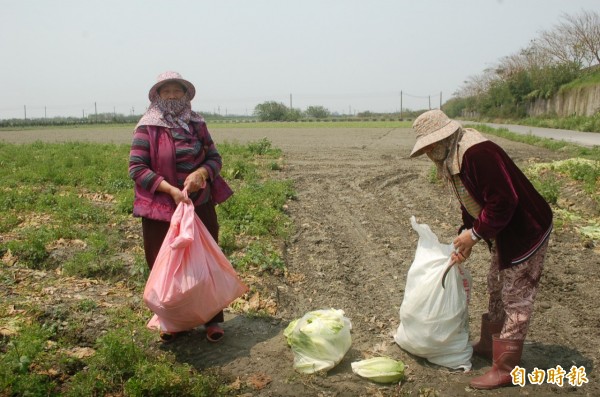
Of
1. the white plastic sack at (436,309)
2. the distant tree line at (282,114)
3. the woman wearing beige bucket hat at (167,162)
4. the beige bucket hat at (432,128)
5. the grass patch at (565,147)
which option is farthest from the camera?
the distant tree line at (282,114)

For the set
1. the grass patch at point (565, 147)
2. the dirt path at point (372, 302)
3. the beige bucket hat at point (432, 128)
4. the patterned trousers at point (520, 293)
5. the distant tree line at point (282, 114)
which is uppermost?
the distant tree line at point (282, 114)

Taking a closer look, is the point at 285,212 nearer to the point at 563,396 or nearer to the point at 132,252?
the point at 132,252

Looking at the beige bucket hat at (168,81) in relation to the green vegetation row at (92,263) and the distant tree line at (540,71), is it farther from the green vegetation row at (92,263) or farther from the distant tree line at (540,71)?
the distant tree line at (540,71)

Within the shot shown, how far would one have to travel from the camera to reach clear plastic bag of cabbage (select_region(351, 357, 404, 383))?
329 centimetres

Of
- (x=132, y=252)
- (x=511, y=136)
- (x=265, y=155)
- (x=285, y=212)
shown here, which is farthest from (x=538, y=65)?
(x=132, y=252)

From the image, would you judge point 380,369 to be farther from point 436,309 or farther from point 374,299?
point 374,299

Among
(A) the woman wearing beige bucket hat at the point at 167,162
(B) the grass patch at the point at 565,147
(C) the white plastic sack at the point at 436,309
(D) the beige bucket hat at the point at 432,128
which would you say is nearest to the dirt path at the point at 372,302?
(C) the white plastic sack at the point at 436,309

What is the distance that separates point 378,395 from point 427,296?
0.69 meters

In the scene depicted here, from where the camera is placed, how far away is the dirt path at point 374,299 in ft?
11.1

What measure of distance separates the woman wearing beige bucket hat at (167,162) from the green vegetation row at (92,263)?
25.5 inches

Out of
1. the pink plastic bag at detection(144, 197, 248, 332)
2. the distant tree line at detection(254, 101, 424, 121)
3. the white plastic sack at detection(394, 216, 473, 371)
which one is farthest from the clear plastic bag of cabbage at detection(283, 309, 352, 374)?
the distant tree line at detection(254, 101, 424, 121)

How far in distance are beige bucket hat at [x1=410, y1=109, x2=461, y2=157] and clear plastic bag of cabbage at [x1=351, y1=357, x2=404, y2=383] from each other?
1.32 metres

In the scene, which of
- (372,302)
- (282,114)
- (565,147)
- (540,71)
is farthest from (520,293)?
(282,114)

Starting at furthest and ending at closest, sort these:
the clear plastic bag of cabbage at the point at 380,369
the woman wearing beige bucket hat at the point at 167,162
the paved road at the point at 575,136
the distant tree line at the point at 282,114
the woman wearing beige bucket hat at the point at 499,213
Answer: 1. the distant tree line at the point at 282,114
2. the paved road at the point at 575,136
3. the woman wearing beige bucket hat at the point at 167,162
4. the clear plastic bag of cabbage at the point at 380,369
5. the woman wearing beige bucket hat at the point at 499,213
